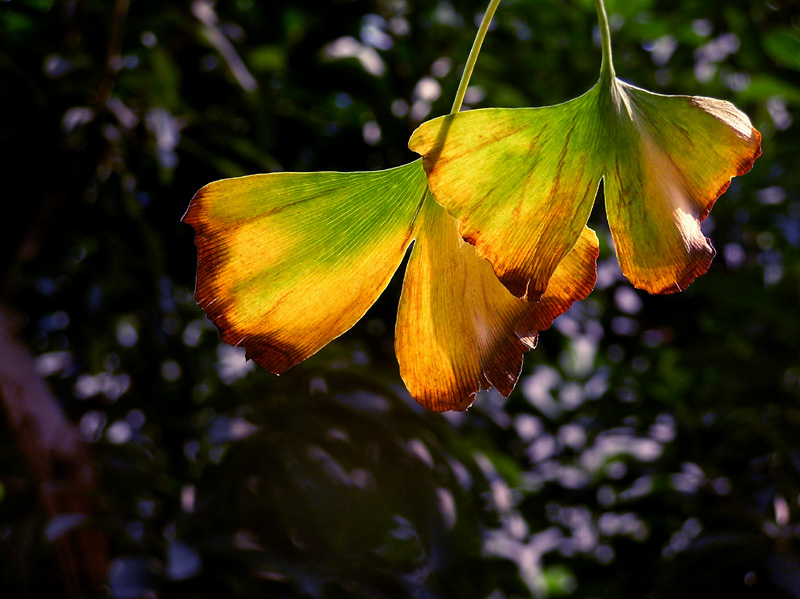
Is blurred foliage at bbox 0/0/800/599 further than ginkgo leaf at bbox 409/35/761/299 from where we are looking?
Yes

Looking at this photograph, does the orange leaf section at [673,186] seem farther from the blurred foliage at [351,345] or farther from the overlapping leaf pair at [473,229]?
the blurred foliage at [351,345]

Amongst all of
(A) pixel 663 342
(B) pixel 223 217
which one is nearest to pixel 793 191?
(A) pixel 663 342

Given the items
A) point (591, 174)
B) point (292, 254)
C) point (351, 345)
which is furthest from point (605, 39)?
point (351, 345)

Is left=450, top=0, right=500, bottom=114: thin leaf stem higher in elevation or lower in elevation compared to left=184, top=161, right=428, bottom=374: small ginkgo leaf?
higher

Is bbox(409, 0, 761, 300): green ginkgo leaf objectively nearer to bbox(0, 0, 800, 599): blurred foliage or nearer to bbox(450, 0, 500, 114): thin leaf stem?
bbox(450, 0, 500, 114): thin leaf stem

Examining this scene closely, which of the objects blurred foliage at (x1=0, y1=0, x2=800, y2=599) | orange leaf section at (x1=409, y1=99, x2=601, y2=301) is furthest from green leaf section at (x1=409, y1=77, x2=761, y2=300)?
blurred foliage at (x1=0, y1=0, x2=800, y2=599)

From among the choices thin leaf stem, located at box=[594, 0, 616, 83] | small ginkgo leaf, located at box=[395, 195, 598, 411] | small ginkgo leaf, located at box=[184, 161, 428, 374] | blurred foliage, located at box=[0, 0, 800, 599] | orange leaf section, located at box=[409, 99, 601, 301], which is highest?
thin leaf stem, located at box=[594, 0, 616, 83]

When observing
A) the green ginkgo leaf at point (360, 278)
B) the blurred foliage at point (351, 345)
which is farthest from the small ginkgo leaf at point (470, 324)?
the blurred foliage at point (351, 345)
